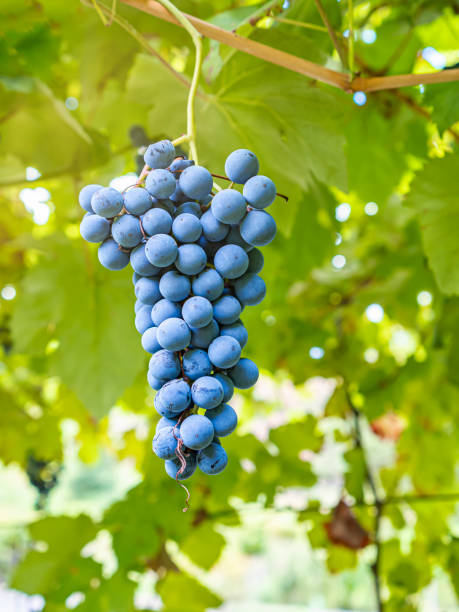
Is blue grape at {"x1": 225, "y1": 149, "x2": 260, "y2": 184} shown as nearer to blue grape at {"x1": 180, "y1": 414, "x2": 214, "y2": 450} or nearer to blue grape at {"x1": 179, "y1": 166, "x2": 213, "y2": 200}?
blue grape at {"x1": 179, "y1": 166, "x2": 213, "y2": 200}

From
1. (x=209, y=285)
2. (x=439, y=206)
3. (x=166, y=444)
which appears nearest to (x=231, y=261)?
(x=209, y=285)

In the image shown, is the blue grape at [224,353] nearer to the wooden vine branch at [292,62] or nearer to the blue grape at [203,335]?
the blue grape at [203,335]

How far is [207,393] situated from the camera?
1.09 ft

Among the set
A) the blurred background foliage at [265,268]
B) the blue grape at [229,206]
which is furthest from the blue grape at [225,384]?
the blurred background foliage at [265,268]

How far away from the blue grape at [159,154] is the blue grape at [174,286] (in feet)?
0.27

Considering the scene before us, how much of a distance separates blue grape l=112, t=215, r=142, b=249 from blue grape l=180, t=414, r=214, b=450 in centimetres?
13

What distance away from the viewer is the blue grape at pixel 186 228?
1.18 feet

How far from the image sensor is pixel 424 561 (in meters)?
1.25

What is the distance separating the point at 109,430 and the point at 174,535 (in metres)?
1.06

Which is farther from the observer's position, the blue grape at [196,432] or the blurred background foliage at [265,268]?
the blurred background foliage at [265,268]

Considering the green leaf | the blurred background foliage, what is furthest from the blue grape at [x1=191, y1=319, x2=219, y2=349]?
the green leaf

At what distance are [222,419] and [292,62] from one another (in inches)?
14.4

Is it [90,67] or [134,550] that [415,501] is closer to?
[134,550]

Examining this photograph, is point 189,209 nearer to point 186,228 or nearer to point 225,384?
point 186,228
